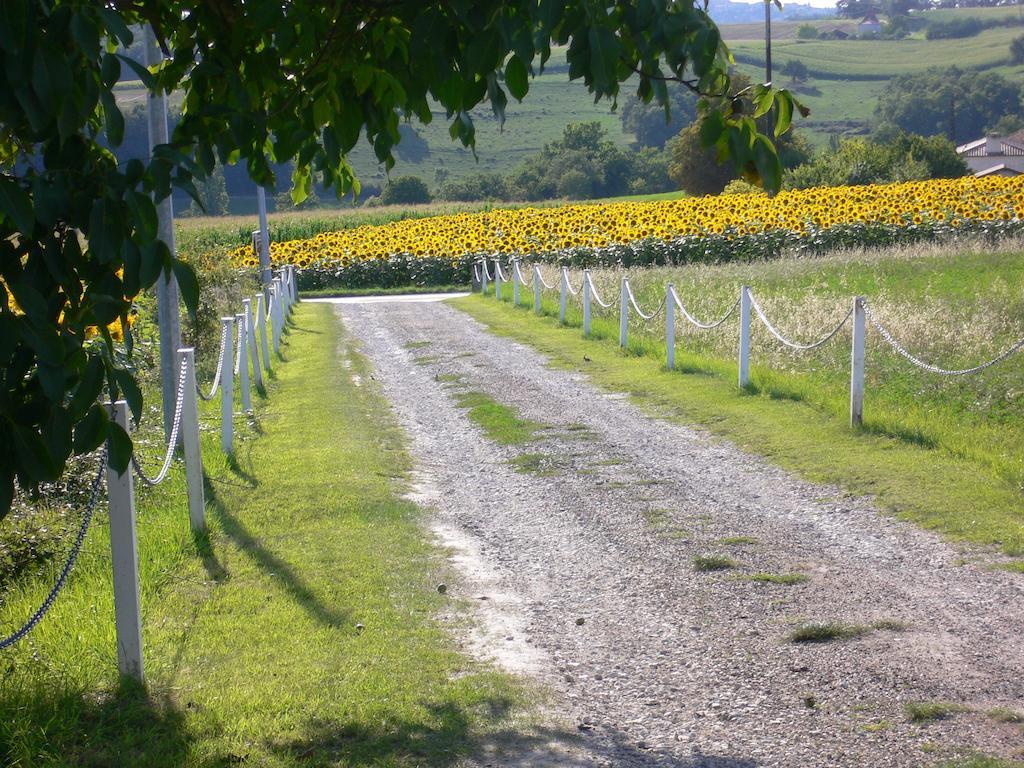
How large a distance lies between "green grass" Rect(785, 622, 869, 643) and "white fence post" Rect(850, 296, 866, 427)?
5221 mm

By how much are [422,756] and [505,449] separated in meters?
6.68

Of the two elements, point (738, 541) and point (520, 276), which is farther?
point (520, 276)

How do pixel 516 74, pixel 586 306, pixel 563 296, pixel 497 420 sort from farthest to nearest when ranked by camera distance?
pixel 563 296 → pixel 586 306 → pixel 497 420 → pixel 516 74

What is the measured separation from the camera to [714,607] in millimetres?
6328

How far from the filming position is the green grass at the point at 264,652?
4.76m

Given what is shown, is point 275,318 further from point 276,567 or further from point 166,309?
point 276,567

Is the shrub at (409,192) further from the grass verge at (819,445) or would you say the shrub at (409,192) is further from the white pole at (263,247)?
the grass verge at (819,445)

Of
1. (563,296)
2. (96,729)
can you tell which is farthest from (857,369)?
(563,296)

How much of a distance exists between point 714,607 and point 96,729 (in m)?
3.10

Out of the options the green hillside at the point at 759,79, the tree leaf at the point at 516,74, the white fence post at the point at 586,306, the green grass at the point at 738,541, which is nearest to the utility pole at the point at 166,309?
the green grass at the point at 738,541

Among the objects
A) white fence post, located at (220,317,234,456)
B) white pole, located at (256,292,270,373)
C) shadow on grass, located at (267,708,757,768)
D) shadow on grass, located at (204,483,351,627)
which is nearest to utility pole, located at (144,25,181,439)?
white fence post, located at (220,317,234,456)

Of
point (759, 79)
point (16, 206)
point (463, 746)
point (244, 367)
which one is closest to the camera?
point (16, 206)

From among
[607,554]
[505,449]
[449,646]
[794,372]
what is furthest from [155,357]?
[449,646]

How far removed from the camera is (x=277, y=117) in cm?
511
